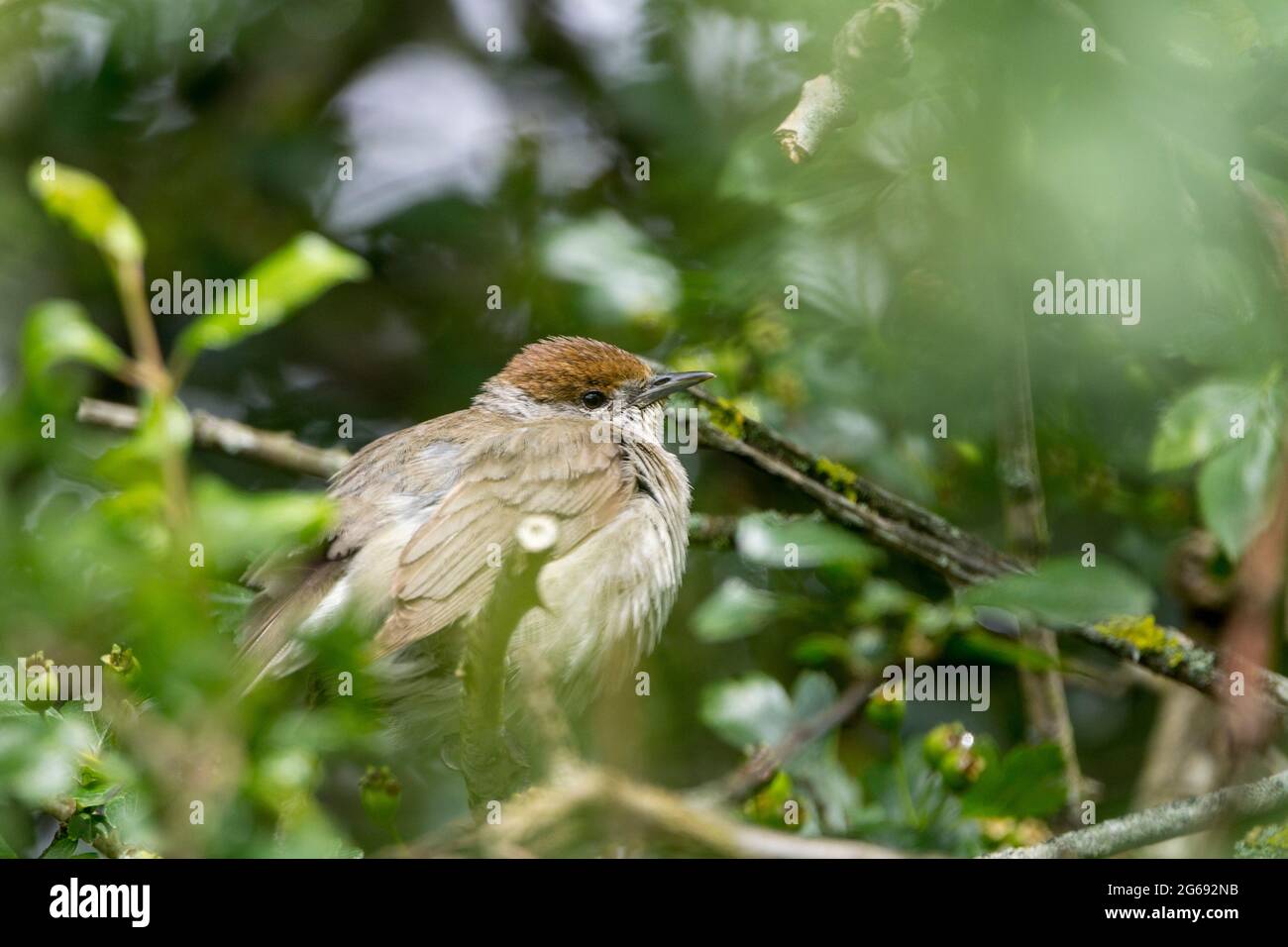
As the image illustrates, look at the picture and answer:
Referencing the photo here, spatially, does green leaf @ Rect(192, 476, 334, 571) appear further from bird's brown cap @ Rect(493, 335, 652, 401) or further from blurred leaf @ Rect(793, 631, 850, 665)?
bird's brown cap @ Rect(493, 335, 652, 401)

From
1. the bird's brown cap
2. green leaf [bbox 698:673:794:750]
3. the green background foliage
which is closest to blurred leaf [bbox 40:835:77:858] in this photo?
the green background foliage

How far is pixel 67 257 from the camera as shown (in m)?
5.66

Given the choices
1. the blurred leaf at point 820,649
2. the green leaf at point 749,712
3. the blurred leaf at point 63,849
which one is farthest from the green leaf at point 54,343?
the blurred leaf at point 820,649

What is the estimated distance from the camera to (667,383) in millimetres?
4520

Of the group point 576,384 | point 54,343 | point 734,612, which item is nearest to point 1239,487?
point 734,612

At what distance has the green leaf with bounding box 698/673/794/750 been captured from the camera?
4.05 meters

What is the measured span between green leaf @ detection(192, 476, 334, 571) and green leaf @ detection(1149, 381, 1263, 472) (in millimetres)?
2414

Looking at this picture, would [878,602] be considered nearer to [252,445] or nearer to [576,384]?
[576,384]

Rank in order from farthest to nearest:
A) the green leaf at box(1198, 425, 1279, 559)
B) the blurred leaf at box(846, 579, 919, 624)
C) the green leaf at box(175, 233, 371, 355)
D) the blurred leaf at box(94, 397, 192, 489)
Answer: the blurred leaf at box(846, 579, 919, 624), the green leaf at box(1198, 425, 1279, 559), the green leaf at box(175, 233, 371, 355), the blurred leaf at box(94, 397, 192, 489)

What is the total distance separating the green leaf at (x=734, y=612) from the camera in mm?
4027

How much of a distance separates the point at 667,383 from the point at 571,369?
47 cm

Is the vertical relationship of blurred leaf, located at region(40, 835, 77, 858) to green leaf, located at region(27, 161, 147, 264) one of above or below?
below

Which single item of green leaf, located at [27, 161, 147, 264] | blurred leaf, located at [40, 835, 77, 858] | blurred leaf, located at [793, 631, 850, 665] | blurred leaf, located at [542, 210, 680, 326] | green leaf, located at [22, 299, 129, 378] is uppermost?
blurred leaf, located at [542, 210, 680, 326]
